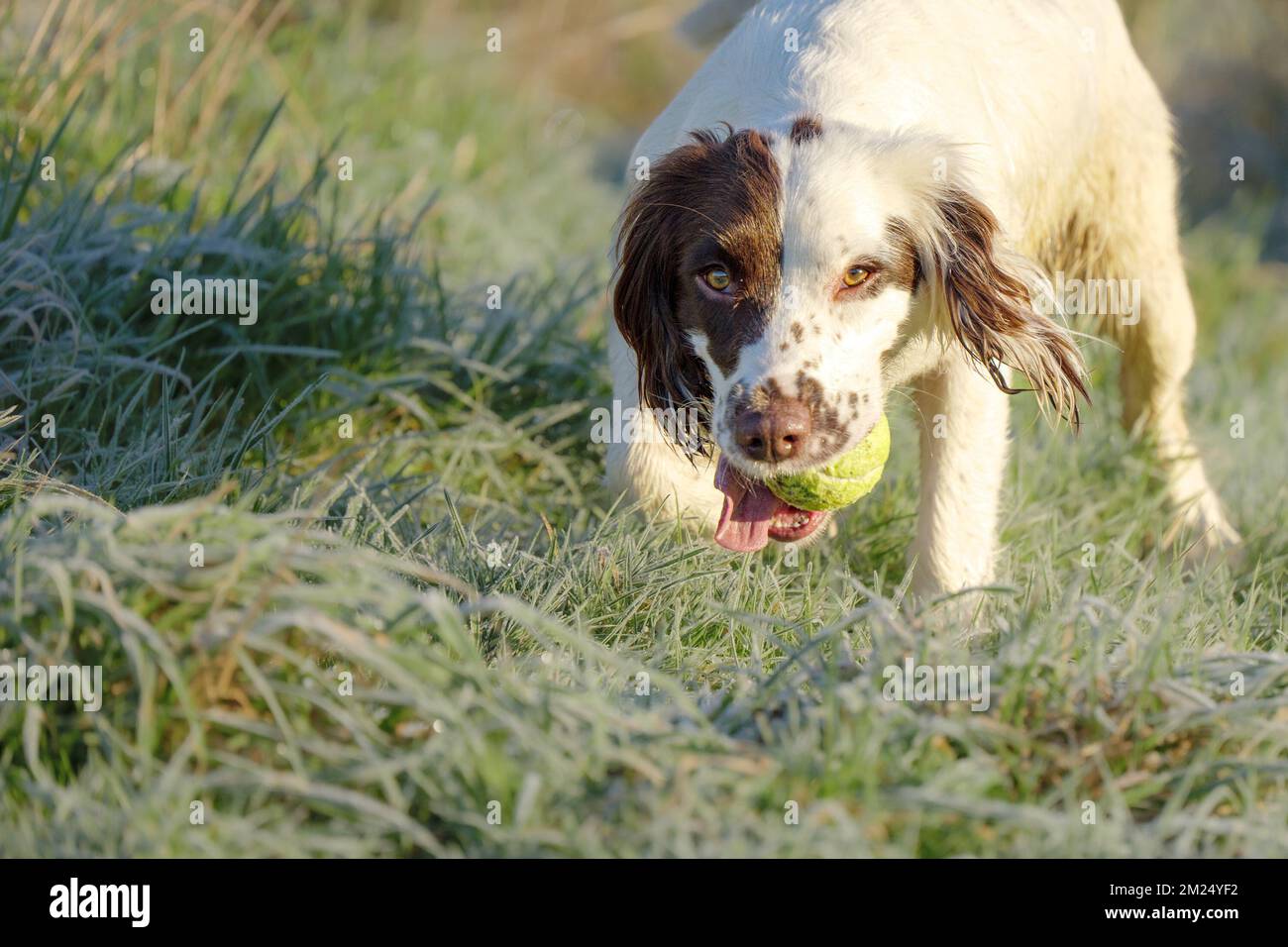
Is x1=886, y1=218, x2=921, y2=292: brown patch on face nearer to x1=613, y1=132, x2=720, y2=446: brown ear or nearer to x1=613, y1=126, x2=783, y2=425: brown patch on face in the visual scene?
x1=613, y1=126, x2=783, y2=425: brown patch on face

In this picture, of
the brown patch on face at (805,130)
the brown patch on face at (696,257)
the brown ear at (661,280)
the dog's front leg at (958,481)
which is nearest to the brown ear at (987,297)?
the dog's front leg at (958,481)

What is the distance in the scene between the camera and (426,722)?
2.04m

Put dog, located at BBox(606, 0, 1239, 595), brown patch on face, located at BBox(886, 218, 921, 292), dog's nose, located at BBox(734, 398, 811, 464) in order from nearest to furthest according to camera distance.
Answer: dog's nose, located at BBox(734, 398, 811, 464)
dog, located at BBox(606, 0, 1239, 595)
brown patch on face, located at BBox(886, 218, 921, 292)

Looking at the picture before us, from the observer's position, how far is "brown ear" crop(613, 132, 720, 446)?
2.98 meters

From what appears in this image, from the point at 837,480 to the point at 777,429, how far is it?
0.26 m

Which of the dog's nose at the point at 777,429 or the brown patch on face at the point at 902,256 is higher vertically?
the brown patch on face at the point at 902,256

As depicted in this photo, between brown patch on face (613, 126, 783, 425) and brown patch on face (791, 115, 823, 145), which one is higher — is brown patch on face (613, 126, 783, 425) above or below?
below

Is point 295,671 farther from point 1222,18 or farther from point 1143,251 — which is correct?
point 1222,18

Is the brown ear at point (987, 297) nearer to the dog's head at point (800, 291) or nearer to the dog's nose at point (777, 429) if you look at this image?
the dog's head at point (800, 291)

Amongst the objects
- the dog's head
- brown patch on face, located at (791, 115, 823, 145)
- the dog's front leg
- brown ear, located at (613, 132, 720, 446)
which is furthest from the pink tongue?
brown patch on face, located at (791, 115, 823, 145)

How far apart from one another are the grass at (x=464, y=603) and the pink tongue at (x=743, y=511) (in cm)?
7

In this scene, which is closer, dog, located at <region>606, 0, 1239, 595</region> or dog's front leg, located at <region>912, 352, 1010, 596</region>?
dog, located at <region>606, 0, 1239, 595</region>

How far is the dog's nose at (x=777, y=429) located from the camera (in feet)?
8.77

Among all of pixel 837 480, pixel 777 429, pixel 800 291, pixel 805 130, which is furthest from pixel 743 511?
pixel 805 130
